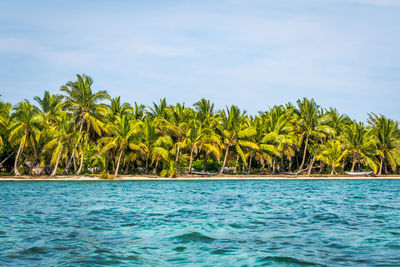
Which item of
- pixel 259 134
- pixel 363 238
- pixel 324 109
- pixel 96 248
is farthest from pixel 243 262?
pixel 324 109

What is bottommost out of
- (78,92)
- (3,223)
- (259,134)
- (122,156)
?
(3,223)

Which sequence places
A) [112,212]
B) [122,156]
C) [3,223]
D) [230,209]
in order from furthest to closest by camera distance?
[122,156] → [230,209] → [112,212] → [3,223]

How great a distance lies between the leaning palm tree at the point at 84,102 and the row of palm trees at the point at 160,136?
4.2 inches

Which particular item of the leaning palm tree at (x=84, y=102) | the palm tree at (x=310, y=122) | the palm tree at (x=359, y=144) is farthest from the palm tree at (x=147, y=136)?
the palm tree at (x=359, y=144)

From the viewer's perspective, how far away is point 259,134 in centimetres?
4984

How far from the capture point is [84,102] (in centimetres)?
4228

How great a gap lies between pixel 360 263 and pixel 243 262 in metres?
2.01

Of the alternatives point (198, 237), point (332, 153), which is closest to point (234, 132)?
point (332, 153)

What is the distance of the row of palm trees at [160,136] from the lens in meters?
41.2

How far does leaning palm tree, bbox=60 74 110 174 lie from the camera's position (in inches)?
1647

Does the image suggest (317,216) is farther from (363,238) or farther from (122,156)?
(122,156)

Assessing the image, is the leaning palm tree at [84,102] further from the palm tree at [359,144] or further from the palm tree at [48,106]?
the palm tree at [359,144]

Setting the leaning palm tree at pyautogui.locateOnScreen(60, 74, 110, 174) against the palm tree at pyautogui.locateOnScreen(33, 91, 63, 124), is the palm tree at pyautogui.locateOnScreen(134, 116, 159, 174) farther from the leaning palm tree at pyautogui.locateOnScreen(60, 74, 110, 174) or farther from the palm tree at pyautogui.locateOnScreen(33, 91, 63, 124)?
the palm tree at pyautogui.locateOnScreen(33, 91, 63, 124)

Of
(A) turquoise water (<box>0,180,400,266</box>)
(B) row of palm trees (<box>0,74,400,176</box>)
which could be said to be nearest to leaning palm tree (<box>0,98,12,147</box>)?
(B) row of palm trees (<box>0,74,400,176</box>)
